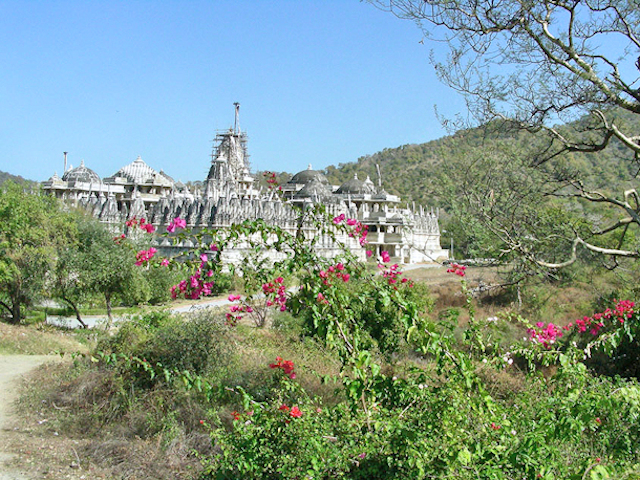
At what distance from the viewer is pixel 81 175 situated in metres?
55.8

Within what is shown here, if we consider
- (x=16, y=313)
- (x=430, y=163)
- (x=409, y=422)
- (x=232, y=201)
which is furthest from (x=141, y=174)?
(x=409, y=422)

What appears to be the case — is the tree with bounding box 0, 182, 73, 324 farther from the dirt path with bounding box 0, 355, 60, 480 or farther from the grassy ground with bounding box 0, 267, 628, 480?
the grassy ground with bounding box 0, 267, 628, 480

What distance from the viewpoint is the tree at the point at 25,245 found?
16531 mm

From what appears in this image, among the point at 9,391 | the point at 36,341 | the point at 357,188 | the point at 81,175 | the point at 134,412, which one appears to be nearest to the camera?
the point at 134,412

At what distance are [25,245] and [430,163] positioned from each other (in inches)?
3288

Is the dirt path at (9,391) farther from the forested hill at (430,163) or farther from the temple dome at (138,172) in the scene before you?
the temple dome at (138,172)

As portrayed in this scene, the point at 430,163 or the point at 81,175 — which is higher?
the point at 430,163

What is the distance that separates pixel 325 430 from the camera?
5.26 meters

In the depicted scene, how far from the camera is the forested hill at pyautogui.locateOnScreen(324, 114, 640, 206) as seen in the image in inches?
377

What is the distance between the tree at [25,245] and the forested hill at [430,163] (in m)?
11.3

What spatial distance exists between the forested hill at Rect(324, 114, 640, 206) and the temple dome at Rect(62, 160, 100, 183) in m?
31.2

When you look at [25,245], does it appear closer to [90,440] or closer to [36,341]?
[36,341]

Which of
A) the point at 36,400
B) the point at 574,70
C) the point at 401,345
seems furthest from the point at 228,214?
the point at 574,70

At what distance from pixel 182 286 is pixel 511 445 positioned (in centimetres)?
370
